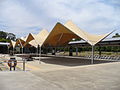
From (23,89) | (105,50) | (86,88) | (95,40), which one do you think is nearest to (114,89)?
(86,88)

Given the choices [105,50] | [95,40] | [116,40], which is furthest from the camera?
[105,50]

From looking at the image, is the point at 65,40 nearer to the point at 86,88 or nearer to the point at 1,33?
the point at 86,88

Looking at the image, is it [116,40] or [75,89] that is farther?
[116,40]

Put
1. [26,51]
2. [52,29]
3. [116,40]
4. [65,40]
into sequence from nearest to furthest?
1. [52,29]
2. [116,40]
3. [65,40]
4. [26,51]

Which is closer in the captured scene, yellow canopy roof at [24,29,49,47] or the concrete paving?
the concrete paving

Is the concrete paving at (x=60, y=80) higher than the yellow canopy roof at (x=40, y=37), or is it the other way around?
the yellow canopy roof at (x=40, y=37)

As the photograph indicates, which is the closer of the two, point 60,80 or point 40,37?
point 60,80

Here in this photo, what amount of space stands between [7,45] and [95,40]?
4625cm

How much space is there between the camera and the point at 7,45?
2324 inches

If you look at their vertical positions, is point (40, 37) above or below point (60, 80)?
above

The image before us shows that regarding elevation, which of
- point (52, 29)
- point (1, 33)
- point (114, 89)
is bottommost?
point (114, 89)

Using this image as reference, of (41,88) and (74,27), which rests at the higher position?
(74,27)

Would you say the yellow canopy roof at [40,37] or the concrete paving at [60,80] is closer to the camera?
the concrete paving at [60,80]

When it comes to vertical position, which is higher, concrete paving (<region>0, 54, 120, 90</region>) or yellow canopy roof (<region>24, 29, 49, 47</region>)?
yellow canopy roof (<region>24, 29, 49, 47</region>)
